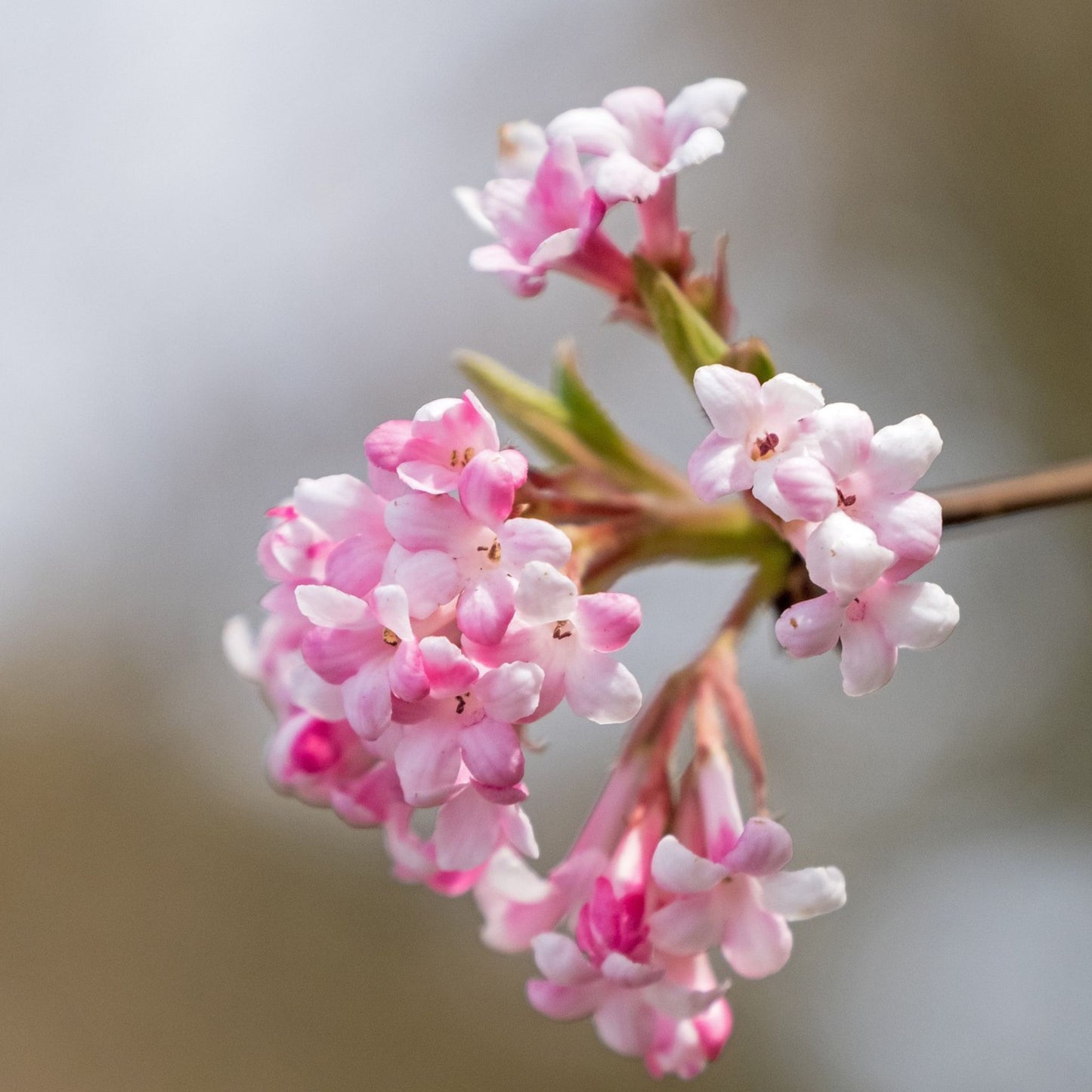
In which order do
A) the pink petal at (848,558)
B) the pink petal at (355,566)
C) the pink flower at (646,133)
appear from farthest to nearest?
1. the pink flower at (646,133)
2. the pink petal at (355,566)
3. the pink petal at (848,558)

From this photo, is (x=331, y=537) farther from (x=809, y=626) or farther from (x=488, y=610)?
(x=809, y=626)

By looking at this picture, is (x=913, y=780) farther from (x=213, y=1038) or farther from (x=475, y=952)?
(x=213, y=1038)

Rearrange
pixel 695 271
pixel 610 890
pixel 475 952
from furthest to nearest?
1. pixel 475 952
2. pixel 695 271
3. pixel 610 890

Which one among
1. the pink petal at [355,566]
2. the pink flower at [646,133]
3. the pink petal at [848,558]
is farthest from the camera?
the pink flower at [646,133]

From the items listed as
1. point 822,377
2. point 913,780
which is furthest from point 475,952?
point 822,377

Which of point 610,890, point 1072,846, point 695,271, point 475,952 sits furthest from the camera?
point 475,952

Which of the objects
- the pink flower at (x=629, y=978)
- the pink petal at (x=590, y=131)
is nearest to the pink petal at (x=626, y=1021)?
the pink flower at (x=629, y=978)

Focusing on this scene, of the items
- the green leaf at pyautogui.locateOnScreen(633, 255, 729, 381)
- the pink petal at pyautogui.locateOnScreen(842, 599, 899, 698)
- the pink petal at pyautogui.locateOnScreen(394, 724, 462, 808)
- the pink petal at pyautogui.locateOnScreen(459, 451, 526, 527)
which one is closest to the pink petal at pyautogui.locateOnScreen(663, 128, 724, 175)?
the green leaf at pyautogui.locateOnScreen(633, 255, 729, 381)

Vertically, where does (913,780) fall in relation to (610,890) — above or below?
below

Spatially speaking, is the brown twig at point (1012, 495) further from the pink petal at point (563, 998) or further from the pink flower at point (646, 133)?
the pink petal at point (563, 998)
